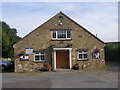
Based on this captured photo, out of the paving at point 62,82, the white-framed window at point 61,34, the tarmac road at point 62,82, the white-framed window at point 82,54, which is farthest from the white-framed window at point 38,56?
the tarmac road at point 62,82

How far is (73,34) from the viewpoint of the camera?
27594mm

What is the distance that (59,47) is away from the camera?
1064 inches

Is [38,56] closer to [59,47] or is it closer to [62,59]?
[59,47]

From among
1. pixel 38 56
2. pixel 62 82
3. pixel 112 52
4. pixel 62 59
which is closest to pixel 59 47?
pixel 62 59

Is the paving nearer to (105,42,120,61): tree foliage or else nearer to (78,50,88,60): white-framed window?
(78,50,88,60): white-framed window

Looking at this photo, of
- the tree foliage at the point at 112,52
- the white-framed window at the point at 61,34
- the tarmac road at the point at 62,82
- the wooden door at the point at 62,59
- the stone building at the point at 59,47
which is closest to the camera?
the tarmac road at the point at 62,82

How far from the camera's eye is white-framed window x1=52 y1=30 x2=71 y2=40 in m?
27.5

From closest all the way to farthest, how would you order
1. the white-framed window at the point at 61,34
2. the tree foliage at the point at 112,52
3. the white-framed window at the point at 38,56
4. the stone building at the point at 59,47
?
the stone building at the point at 59,47
the white-framed window at the point at 38,56
the white-framed window at the point at 61,34
the tree foliage at the point at 112,52

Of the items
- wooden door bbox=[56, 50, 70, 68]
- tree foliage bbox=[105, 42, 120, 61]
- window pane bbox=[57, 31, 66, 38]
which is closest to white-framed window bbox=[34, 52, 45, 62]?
wooden door bbox=[56, 50, 70, 68]

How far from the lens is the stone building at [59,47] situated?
87.9 ft

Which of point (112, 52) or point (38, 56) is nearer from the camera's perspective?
point (38, 56)

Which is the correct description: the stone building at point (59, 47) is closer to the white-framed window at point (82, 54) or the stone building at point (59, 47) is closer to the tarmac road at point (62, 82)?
the white-framed window at point (82, 54)

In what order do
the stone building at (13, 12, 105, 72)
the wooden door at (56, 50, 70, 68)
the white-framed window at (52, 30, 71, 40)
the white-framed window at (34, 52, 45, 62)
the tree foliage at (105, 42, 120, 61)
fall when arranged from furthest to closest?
the tree foliage at (105, 42, 120, 61) < the wooden door at (56, 50, 70, 68) < the white-framed window at (52, 30, 71, 40) < the white-framed window at (34, 52, 45, 62) < the stone building at (13, 12, 105, 72)

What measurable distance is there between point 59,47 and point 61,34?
5.56 ft
